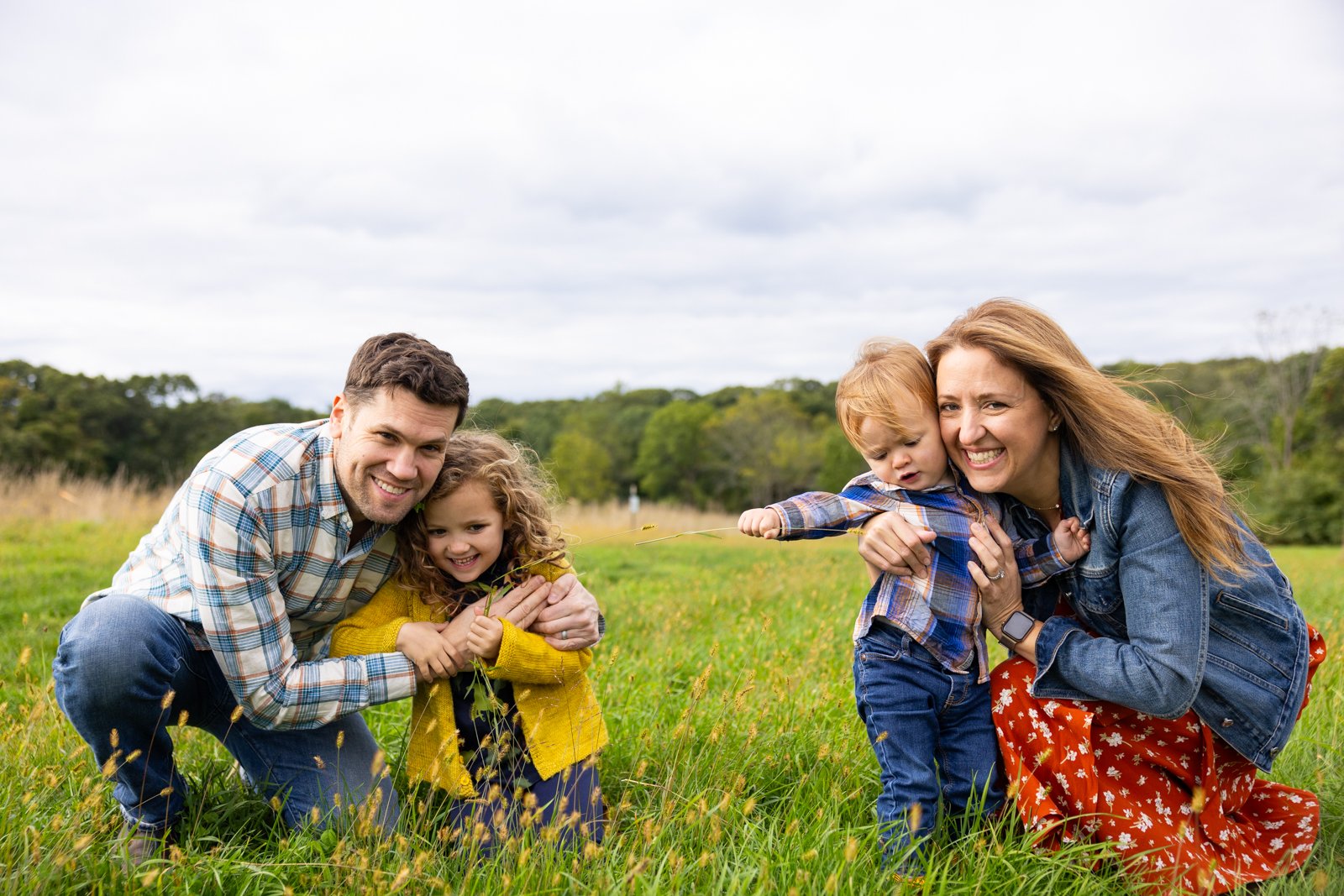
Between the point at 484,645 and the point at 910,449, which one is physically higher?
the point at 910,449

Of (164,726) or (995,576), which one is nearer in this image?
(995,576)

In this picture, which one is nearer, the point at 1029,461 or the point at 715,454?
the point at 1029,461

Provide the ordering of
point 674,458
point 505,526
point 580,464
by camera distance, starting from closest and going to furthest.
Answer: point 505,526, point 580,464, point 674,458

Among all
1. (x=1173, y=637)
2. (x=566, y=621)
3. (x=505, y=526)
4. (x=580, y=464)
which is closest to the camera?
(x=1173, y=637)

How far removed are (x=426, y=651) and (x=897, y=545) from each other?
163cm

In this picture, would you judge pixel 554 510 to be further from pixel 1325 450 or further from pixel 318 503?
pixel 1325 450

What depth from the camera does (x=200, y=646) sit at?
3002mm

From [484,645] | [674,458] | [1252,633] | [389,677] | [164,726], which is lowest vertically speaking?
[674,458]

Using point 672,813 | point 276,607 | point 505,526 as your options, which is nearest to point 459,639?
point 505,526

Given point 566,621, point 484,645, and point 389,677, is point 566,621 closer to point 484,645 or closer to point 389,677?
point 484,645

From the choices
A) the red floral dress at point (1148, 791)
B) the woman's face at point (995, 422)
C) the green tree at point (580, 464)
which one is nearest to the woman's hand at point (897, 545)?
the woman's face at point (995, 422)

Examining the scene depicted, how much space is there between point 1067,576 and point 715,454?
200ft

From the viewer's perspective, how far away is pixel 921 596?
9.57ft

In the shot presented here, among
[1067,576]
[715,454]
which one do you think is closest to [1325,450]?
[715,454]
